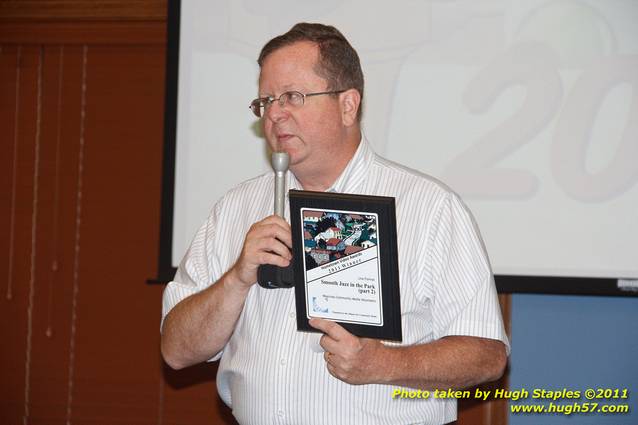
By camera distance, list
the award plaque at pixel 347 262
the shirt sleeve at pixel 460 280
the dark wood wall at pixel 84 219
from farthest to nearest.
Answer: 1. the dark wood wall at pixel 84 219
2. the shirt sleeve at pixel 460 280
3. the award plaque at pixel 347 262

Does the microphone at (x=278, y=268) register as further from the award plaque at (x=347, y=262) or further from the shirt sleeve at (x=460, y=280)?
the shirt sleeve at (x=460, y=280)

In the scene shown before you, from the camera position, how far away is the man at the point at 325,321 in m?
1.87

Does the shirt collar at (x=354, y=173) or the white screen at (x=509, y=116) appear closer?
the shirt collar at (x=354, y=173)

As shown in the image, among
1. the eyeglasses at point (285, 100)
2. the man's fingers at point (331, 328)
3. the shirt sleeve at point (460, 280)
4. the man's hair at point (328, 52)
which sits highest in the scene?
the man's hair at point (328, 52)

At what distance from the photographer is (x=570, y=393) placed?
3.28 metres

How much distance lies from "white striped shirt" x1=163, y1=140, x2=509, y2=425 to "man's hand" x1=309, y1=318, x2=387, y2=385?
0.19 meters

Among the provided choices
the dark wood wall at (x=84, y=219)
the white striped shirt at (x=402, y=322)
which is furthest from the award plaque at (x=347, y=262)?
A: the dark wood wall at (x=84, y=219)

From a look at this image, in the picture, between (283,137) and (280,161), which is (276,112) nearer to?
(283,137)

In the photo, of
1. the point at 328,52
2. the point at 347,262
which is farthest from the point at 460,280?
the point at 328,52


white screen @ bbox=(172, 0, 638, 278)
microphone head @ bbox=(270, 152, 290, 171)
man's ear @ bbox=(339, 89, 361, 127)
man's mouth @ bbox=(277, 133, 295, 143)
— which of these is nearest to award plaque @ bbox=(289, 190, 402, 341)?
microphone head @ bbox=(270, 152, 290, 171)

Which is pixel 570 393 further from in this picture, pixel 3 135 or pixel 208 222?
pixel 3 135

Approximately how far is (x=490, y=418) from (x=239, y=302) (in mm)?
1859

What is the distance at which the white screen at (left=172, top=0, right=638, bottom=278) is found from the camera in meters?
3.25

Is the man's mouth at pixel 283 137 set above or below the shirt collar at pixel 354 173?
above
